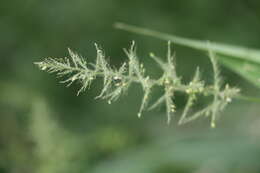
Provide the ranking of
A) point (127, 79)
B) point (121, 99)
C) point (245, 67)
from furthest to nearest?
point (121, 99), point (245, 67), point (127, 79)

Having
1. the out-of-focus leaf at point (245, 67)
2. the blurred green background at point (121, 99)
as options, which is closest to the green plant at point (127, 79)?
the out-of-focus leaf at point (245, 67)

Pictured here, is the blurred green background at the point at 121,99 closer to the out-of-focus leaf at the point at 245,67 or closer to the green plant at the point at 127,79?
the out-of-focus leaf at the point at 245,67

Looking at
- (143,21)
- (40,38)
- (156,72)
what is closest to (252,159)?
(156,72)

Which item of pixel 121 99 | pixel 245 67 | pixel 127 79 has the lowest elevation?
pixel 127 79

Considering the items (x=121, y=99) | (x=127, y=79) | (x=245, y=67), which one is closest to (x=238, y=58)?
(x=245, y=67)

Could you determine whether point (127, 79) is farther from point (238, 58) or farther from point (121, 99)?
point (121, 99)

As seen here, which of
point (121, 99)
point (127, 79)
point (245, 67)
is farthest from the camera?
point (121, 99)

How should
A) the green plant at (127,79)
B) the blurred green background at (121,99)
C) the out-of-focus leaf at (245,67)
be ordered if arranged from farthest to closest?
the blurred green background at (121,99) < the out-of-focus leaf at (245,67) < the green plant at (127,79)

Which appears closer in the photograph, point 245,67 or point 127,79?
point 127,79

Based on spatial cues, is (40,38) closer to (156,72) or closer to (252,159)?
(156,72)
